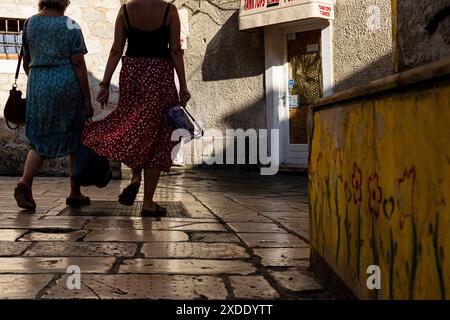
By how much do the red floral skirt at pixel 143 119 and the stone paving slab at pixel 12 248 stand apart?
1.28 m

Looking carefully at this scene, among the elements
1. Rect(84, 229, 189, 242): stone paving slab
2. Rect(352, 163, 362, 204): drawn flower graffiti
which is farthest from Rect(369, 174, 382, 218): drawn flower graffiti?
Rect(84, 229, 189, 242): stone paving slab

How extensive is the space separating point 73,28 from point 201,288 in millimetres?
3049

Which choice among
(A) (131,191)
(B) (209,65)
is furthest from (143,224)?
(B) (209,65)

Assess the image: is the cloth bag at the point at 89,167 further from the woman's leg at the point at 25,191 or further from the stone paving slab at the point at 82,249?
the stone paving slab at the point at 82,249

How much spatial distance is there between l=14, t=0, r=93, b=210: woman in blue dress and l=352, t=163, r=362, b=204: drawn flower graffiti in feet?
10.8

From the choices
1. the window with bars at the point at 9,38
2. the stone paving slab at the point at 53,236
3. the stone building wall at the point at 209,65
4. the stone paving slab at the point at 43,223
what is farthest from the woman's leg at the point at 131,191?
the window with bars at the point at 9,38

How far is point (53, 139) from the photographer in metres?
4.81

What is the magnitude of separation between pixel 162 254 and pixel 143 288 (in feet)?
2.31

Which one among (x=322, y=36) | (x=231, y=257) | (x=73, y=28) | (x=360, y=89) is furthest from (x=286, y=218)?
(x=322, y=36)

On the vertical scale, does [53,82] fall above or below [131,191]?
above

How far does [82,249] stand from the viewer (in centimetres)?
310

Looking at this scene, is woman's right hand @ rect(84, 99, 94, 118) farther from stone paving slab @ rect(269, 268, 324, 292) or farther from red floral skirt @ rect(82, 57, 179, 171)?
stone paving slab @ rect(269, 268, 324, 292)

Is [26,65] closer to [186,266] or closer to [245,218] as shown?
[245,218]
